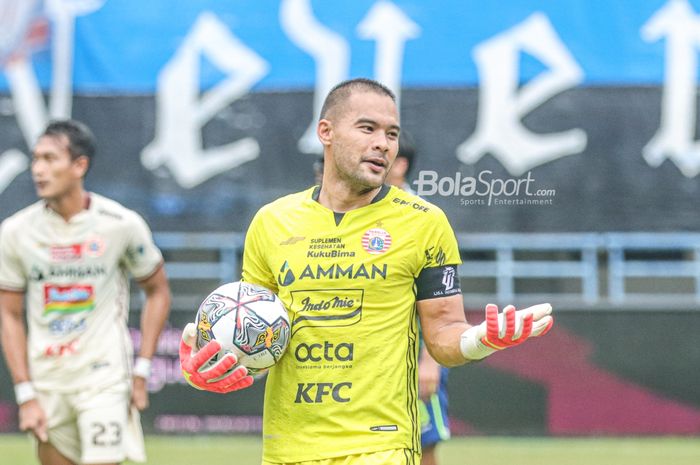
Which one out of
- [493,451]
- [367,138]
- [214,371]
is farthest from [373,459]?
[493,451]

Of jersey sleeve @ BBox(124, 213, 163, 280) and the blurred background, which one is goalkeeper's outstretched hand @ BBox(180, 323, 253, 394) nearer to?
jersey sleeve @ BBox(124, 213, 163, 280)

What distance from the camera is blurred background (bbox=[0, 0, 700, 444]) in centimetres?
1263

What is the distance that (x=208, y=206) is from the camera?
12750 millimetres

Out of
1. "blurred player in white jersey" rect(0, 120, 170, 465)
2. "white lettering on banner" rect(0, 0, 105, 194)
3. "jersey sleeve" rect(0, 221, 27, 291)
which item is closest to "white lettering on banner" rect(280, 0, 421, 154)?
"white lettering on banner" rect(0, 0, 105, 194)

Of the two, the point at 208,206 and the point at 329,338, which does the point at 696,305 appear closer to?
the point at 208,206

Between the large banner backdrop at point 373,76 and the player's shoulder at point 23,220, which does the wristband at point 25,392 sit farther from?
the large banner backdrop at point 373,76

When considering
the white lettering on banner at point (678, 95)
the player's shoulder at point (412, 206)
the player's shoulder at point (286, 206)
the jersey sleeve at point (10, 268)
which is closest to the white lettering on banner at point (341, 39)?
the white lettering on banner at point (678, 95)

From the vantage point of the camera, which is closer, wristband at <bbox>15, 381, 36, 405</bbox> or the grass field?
wristband at <bbox>15, 381, 36, 405</bbox>

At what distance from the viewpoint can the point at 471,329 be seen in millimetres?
4562

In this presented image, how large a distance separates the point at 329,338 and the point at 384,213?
50cm

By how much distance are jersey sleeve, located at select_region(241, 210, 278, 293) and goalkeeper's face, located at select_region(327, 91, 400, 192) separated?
38 centimetres

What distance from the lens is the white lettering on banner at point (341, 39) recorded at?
12891 millimetres

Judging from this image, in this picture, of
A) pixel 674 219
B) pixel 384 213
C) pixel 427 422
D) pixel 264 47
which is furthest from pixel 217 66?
pixel 384 213

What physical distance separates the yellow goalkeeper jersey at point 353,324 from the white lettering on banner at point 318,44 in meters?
8.12
